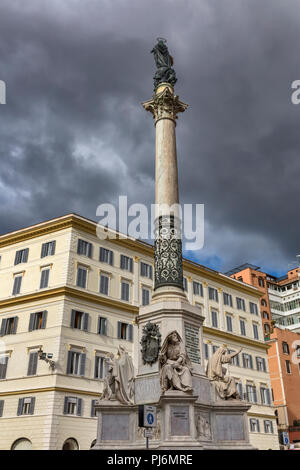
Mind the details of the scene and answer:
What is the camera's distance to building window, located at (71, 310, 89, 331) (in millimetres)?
38906

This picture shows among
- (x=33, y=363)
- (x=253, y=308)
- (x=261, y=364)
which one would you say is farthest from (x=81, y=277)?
(x=261, y=364)

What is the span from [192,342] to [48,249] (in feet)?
85.4

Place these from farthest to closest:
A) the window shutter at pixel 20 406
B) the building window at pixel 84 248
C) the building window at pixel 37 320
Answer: the building window at pixel 84 248
the building window at pixel 37 320
the window shutter at pixel 20 406

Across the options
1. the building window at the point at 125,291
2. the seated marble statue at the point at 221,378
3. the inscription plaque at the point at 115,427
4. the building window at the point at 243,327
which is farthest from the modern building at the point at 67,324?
the seated marble statue at the point at 221,378

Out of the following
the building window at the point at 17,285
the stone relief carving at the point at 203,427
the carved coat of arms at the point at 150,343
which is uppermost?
the building window at the point at 17,285

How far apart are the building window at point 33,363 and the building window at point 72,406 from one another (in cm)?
372

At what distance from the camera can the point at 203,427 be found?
17281 mm

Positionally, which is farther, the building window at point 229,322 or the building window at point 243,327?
the building window at point 243,327

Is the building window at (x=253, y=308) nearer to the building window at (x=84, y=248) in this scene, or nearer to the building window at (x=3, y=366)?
the building window at (x=84, y=248)

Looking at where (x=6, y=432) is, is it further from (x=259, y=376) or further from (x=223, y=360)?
(x=259, y=376)

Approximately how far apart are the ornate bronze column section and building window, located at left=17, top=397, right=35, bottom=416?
2011 centimetres

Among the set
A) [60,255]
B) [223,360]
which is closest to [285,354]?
[60,255]

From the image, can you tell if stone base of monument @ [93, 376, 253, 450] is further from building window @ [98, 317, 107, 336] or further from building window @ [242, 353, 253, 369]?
building window @ [242, 353, 253, 369]

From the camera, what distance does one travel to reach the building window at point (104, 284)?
42.5 meters
